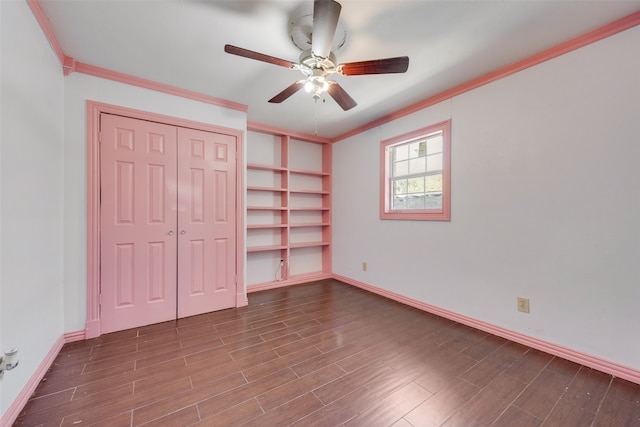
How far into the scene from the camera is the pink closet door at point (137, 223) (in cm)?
233

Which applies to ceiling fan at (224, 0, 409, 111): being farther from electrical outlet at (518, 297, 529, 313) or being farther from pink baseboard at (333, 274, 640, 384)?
pink baseboard at (333, 274, 640, 384)

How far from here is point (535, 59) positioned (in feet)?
6.77

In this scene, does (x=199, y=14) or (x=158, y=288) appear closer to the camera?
(x=199, y=14)

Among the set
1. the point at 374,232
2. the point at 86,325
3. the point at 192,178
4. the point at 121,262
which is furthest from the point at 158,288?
the point at 374,232

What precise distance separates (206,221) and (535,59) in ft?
11.1

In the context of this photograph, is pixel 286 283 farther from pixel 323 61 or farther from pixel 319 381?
pixel 323 61

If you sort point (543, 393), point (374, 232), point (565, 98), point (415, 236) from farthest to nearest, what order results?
1. point (374, 232)
2. point (415, 236)
3. point (565, 98)
4. point (543, 393)

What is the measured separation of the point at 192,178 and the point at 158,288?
1.17m

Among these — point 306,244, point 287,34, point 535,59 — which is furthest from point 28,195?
point 535,59

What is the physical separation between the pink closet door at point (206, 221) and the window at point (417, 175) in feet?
6.52

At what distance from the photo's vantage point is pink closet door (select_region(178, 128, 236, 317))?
106 inches

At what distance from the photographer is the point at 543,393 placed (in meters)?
1.56

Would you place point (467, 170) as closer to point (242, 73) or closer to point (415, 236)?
point (415, 236)

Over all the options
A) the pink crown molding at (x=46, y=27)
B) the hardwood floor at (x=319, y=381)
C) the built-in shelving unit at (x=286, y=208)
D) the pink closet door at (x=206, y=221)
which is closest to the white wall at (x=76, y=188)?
the pink crown molding at (x=46, y=27)
